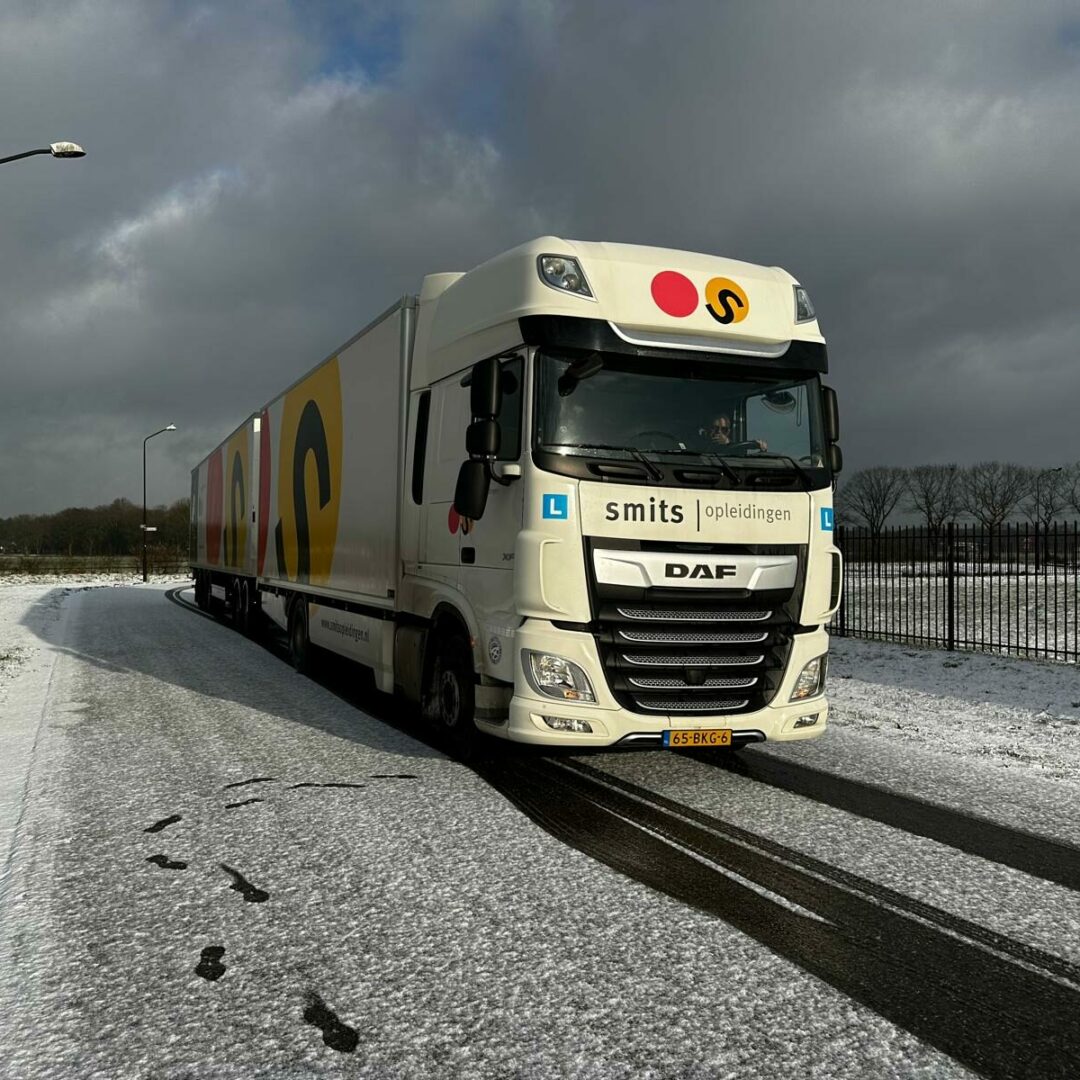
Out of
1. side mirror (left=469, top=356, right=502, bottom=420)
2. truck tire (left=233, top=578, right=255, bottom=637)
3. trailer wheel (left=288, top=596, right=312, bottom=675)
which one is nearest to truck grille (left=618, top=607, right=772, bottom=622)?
side mirror (left=469, top=356, right=502, bottom=420)

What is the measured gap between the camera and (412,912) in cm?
388

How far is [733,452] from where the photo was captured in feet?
19.7

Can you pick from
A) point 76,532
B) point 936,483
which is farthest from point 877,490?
point 76,532

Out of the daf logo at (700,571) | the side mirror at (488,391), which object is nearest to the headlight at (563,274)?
the side mirror at (488,391)

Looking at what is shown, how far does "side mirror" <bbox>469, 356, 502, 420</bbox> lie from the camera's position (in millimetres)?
5699

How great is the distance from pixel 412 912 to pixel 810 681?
3.17m

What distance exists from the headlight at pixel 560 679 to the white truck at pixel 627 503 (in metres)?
0.01

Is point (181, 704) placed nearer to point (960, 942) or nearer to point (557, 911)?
point (557, 911)

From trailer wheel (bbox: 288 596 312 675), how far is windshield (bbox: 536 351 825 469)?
19.9 ft

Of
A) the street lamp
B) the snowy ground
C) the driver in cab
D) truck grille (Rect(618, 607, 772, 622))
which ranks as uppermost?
the street lamp

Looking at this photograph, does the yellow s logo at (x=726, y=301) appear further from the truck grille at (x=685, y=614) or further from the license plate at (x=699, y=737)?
the license plate at (x=699, y=737)

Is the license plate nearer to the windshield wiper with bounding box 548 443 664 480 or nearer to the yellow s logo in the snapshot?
the windshield wiper with bounding box 548 443 664 480

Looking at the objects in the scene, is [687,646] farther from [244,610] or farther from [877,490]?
[877,490]

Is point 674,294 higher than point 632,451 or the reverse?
higher
